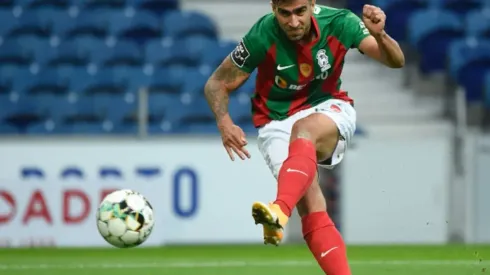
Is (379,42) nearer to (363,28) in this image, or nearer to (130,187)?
(363,28)

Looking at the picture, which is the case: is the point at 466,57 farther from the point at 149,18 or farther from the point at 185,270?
the point at 185,270

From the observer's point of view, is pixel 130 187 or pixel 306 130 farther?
pixel 130 187

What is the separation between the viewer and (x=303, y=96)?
19.2 feet

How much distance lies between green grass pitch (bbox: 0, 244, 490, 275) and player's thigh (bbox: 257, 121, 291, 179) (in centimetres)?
180

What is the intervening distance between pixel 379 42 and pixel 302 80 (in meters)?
0.58

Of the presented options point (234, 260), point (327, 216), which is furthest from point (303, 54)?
point (234, 260)

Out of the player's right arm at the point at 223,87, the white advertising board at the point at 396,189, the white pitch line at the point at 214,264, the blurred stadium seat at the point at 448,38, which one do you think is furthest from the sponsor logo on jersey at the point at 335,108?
the blurred stadium seat at the point at 448,38

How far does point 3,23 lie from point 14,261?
4.56 metres

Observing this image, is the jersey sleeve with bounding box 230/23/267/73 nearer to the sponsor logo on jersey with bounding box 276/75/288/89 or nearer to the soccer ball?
the sponsor logo on jersey with bounding box 276/75/288/89

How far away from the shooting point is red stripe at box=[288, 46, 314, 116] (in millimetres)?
5703

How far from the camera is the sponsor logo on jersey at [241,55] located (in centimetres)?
573

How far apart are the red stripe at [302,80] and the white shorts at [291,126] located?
1.5 inches

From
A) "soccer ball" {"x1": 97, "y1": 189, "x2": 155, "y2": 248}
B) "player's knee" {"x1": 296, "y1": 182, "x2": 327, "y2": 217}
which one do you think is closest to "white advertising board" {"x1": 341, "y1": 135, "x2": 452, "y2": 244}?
"soccer ball" {"x1": 97, "y1": 189, "x2": 155, "y2": 248}

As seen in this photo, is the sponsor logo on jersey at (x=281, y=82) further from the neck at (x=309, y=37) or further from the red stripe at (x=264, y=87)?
the neck at (x=309, y=37)
